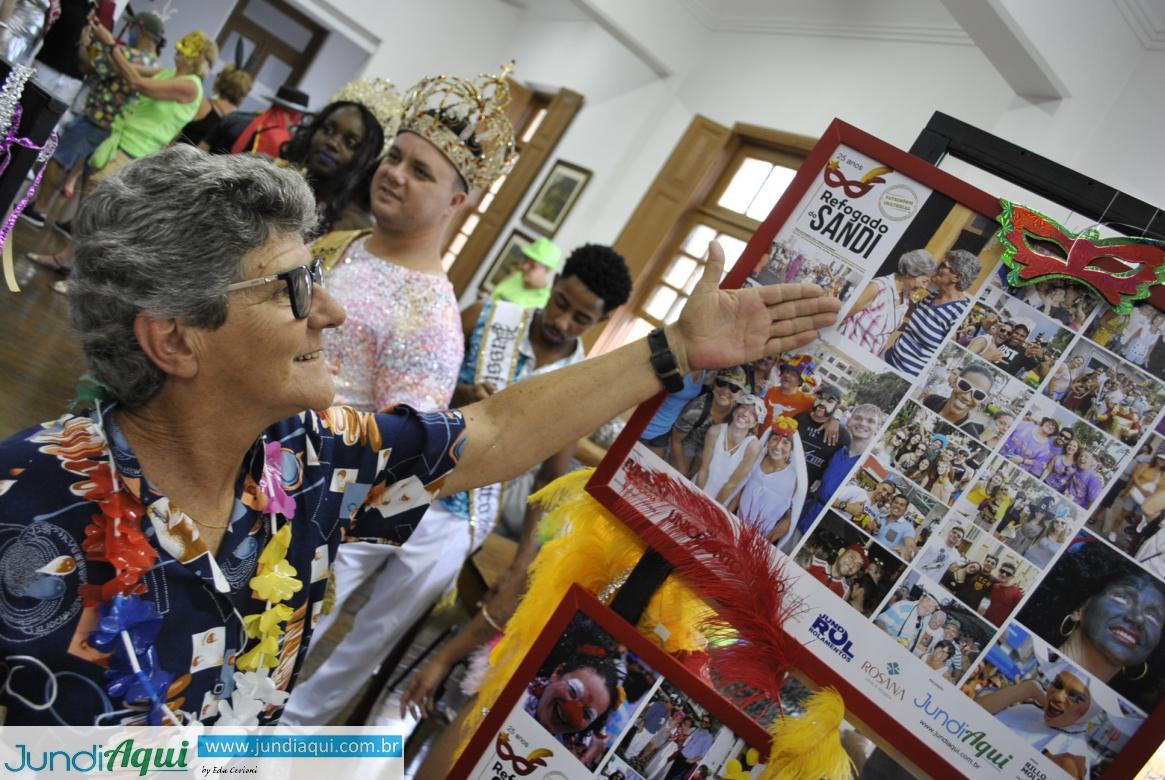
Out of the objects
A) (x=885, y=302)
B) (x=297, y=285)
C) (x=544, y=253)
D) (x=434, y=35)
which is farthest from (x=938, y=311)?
(x=434, y=35)

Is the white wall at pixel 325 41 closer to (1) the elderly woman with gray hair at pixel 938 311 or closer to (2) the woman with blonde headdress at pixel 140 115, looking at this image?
(2) the woman with blonde headdress at pixel 140 115

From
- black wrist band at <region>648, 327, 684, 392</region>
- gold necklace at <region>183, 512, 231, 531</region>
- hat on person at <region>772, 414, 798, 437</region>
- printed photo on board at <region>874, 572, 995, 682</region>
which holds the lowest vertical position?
gold necklace at <region>183, 512, 231, 531</region>

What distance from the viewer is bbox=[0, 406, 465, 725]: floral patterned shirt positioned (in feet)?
3.14

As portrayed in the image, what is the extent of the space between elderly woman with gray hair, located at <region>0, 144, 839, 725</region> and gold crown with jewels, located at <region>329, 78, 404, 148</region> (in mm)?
2396

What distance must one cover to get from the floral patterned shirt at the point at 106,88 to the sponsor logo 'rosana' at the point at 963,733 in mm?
5467

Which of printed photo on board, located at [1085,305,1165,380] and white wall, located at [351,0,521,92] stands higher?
white wall, located at [351,0,521,92]

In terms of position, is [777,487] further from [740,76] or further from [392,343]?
[740,76]

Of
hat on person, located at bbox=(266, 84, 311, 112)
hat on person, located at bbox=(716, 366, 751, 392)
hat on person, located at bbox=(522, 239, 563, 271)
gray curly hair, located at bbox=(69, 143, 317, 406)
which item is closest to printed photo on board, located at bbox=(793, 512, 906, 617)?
hat on person, located at bbox=(716, 366, 751, 392)

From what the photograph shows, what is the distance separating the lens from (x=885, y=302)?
112 centimetres

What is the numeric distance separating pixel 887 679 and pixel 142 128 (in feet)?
16.6

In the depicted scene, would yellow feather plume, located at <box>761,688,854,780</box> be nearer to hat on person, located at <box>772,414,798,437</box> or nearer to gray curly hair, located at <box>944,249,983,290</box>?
hat on person, located at <box>772,414,798,437</box>

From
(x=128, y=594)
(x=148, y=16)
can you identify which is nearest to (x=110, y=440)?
(x=128, y=594)

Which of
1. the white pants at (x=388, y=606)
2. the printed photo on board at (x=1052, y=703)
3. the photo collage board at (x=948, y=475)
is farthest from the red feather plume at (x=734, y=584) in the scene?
the white pants at (x=388, y=606)

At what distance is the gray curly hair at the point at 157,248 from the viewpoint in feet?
3.46
